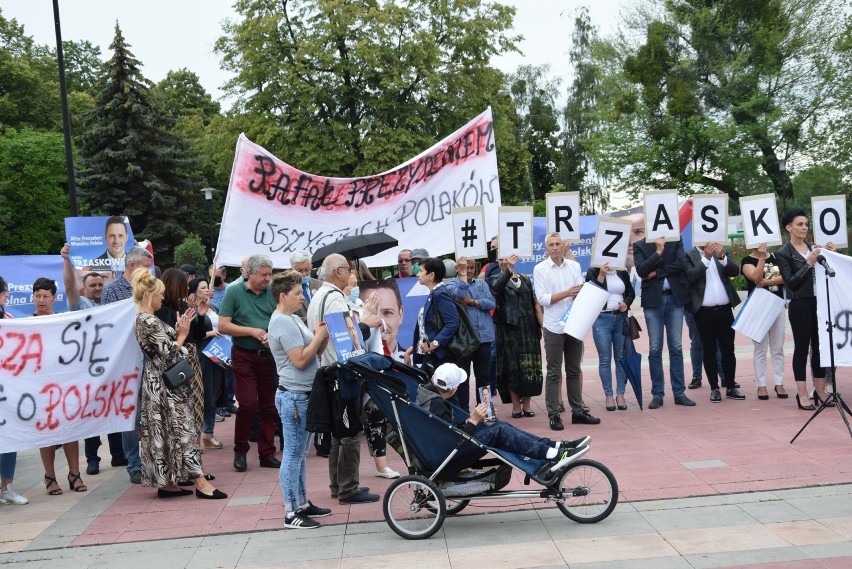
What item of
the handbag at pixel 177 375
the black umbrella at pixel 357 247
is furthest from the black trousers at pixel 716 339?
the handbag at pixel 177 375

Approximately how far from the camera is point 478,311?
9.77 metres

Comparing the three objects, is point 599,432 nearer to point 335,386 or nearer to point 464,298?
point 464,298

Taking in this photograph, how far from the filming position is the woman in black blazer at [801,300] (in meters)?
9.77

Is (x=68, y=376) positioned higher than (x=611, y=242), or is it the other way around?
(x=611, y=242)

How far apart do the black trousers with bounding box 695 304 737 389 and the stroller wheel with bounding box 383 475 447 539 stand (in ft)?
17.9

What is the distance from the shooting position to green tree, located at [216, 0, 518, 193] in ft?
110

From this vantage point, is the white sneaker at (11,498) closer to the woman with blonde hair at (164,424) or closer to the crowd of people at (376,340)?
the crowd of people at (376,340)

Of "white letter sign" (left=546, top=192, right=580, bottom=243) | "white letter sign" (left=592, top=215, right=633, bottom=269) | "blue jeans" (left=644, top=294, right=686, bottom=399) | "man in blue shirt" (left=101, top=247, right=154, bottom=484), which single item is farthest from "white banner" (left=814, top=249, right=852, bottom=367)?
"man in blue shirt" (left=101, top=247, right=154, bottom=484)

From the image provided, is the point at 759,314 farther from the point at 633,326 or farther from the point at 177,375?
the point at 177,375

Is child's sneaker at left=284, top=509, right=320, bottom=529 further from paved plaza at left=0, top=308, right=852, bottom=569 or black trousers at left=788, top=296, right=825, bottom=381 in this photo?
black trousers at left=788, top=296, right=825, bottom=381

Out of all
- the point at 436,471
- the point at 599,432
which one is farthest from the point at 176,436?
the point at 599,432

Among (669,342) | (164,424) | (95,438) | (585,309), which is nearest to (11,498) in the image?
(95,438)

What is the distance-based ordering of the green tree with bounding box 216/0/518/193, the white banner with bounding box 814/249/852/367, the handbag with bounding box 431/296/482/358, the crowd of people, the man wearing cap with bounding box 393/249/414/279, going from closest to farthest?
the crowd of people, the handbag with bounding box 431/296/482/358, the white banner with bounding box 814/249/852/367, the man wearing cap with bounding box 393/249/414/279, the green tree with bounding box 216/0/518/193

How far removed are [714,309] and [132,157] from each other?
37545 mm
